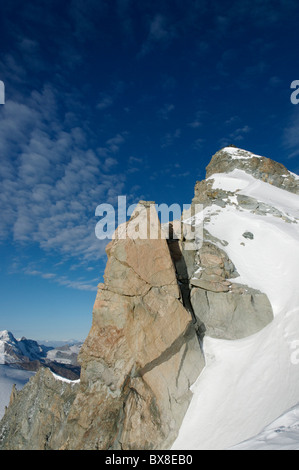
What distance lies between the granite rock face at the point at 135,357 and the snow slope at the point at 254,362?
109 centimetres

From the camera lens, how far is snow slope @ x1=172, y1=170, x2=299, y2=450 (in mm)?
12500

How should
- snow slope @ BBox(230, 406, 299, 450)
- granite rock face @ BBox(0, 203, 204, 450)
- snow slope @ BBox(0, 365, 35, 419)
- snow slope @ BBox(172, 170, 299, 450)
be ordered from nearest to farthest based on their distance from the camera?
snow slope @ BBox(230, 406, 299, 450)
snow slope @ BBox(172, 170, 299, 450)
granite rock face @ BBox(0, 203, 204, 450)
snow slope @ BBox(0, 365, 35, 419)

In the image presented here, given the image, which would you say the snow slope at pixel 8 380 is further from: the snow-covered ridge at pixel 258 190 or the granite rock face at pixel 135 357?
the snow-covered ridge at pixel 258 190

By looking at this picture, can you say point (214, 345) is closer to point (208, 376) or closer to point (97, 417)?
point (208, 376)

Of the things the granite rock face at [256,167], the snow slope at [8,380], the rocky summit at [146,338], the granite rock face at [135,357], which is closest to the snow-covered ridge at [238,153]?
the granite rock face at [256,167]

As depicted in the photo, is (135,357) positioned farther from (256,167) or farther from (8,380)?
(8,380)

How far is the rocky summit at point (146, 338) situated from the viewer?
15.2 m

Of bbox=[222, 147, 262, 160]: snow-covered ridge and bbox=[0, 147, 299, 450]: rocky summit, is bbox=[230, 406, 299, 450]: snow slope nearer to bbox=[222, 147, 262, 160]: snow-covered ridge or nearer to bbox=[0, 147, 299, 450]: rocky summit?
bbox=[0, 147, 299, 450]: rocky summit

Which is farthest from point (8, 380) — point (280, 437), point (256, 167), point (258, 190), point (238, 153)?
point (280, 437)

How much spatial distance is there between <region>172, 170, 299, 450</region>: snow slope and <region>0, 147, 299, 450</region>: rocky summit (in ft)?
2.01

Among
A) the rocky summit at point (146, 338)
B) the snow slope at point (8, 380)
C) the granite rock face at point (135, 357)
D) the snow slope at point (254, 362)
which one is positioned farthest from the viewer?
the snow slope at point (8, 380)

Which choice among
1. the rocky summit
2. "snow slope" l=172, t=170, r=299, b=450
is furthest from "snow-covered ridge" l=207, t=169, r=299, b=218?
the rocky summit

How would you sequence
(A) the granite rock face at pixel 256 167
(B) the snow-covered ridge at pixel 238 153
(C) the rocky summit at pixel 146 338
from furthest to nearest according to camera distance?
(B) the snow-covered ridge at pixel 238 153 < (A) the granite rock face at pixel 256 167 < (C) the rocky summit at pixel 146 338
